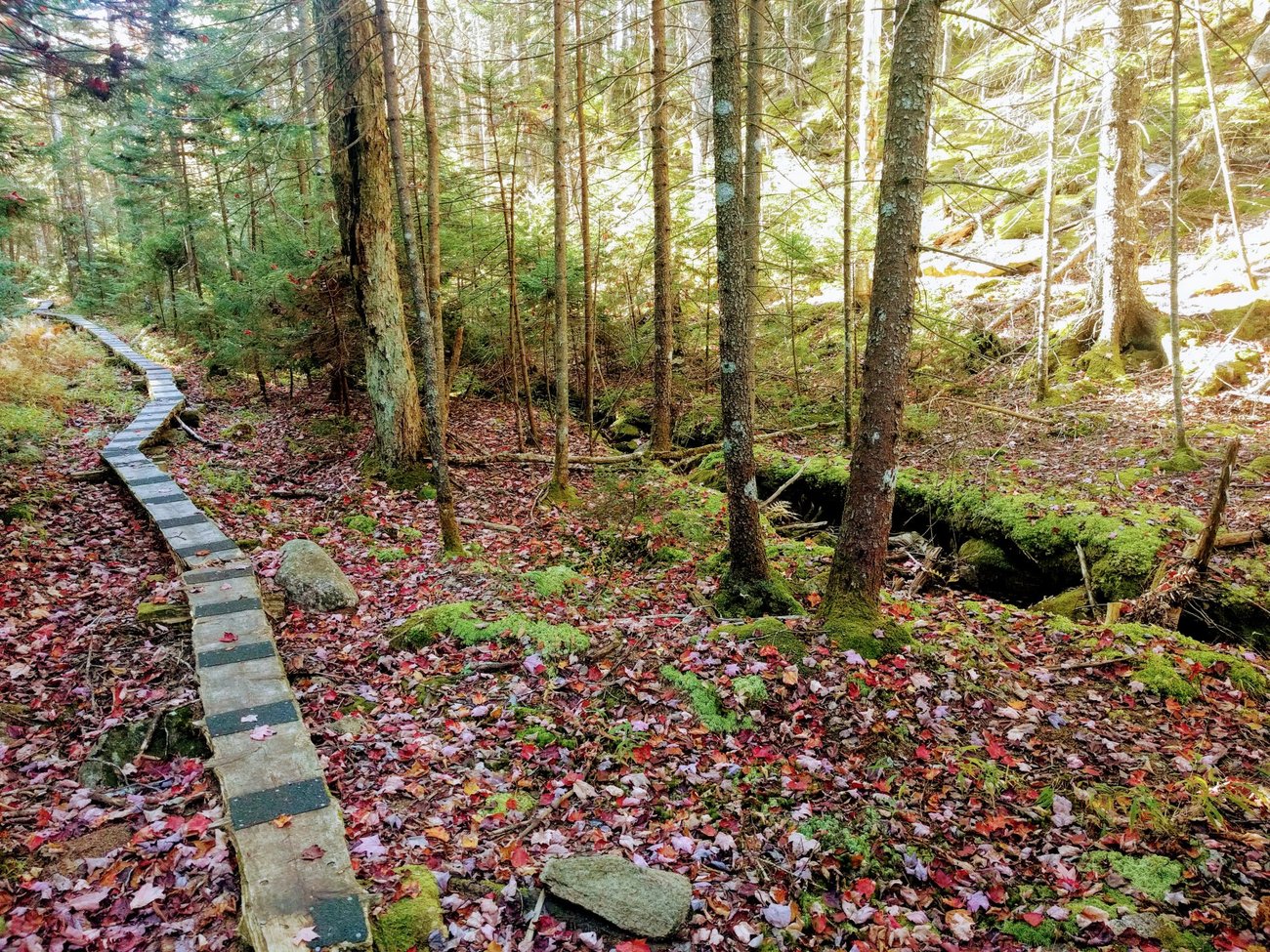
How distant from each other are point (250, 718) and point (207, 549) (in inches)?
129

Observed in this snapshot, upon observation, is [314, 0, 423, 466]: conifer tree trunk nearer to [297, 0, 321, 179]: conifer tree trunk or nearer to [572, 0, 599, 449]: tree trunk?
[297, 0, 321, 179]: conifer tree trunk

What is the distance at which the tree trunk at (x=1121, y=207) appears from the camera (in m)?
11.3

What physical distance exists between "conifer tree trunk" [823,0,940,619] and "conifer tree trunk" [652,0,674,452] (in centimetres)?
507

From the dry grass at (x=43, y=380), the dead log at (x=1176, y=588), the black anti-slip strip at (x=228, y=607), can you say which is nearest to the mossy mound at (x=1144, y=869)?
the dead log at (x=1176, y=588)

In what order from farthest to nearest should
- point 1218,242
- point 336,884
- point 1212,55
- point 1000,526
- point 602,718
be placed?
point 1212,55 → point 1218,242 → point 1000,526 → point 602,718 → point 336,884

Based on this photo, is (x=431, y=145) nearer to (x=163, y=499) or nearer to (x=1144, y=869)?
(x=163, y=499)

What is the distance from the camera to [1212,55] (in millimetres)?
17266

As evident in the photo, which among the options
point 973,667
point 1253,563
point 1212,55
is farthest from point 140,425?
point 1212,55

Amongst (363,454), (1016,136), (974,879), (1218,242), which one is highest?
(1016,136)

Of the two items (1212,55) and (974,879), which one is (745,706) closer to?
(974,879)

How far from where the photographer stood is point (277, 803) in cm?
382

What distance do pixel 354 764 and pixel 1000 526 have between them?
7781mm

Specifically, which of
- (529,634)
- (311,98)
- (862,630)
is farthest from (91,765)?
(311,98)

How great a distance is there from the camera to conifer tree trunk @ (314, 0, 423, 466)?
879 centimetres
